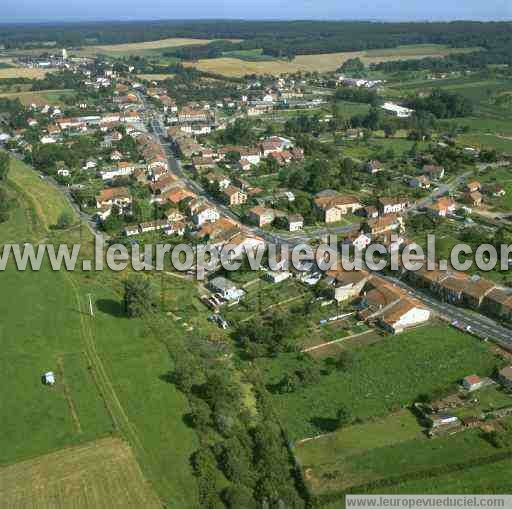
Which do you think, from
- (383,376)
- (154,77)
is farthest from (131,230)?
(154,77)

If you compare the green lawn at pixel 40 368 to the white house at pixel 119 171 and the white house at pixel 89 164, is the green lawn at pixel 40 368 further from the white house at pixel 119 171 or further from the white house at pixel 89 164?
the white house at pixel 89 164

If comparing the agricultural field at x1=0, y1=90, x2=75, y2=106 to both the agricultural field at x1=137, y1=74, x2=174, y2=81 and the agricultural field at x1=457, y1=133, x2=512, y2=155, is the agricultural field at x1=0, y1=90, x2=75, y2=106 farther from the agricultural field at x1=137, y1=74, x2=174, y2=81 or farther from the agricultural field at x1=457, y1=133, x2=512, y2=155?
the agricultural field at x1=457, y1=133, x2=512, y2=155

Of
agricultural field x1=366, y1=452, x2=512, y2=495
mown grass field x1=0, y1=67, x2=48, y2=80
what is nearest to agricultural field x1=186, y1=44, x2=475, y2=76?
mown grass field x1=0, y1=67, x2=48, y2=80

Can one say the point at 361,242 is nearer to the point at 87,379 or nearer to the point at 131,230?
the point at 131,230

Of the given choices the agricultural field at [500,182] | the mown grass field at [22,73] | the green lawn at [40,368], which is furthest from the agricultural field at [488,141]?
the mown grass field at [22,73]

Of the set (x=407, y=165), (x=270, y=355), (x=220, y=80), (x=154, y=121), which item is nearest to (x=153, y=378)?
(x=270, y=355)

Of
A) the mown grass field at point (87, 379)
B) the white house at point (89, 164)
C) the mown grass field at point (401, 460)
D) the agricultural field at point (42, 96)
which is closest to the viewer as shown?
the mown grass field at point (401, 460)
